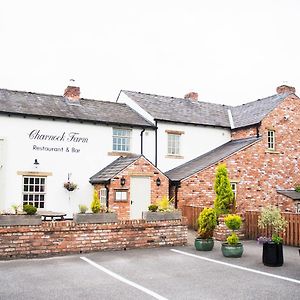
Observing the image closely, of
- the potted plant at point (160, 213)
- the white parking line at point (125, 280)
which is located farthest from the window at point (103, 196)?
the white parking line at point (125, 280)

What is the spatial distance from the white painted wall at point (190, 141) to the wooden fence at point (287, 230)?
8.22 meters

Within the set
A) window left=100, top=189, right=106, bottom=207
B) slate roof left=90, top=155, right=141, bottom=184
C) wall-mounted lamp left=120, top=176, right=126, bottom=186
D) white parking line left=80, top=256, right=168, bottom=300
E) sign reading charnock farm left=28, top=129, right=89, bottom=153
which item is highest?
sign reading charnock farm left=28, top=129, right=89, bottom=153

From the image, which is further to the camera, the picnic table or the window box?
the picnic table

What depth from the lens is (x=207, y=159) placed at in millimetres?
24312

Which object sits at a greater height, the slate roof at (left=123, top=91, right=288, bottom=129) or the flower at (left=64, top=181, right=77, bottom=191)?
the slate roof at (left=123, top=91, right=288, bottom=129)

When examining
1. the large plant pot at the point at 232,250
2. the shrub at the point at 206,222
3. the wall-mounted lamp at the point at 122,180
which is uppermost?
the wall-mounted lamp at the point at 122,180

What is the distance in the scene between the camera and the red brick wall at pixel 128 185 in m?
19.8

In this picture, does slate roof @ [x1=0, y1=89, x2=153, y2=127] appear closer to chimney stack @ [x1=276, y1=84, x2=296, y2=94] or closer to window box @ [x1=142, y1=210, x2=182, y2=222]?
window box @ [x1=142, y1=210, x2=182, y2=222]

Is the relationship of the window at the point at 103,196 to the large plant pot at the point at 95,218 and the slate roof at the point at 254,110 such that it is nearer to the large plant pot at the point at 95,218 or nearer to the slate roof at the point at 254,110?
the large plant pot at the point at 95,218

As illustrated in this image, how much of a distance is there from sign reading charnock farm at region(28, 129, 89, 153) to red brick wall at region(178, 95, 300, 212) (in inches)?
250

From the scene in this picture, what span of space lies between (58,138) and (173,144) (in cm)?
761

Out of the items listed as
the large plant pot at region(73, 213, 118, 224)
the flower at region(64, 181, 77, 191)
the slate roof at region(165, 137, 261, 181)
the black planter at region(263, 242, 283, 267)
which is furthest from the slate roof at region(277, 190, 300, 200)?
the large plant pot at region(73, 213, 118, 224)

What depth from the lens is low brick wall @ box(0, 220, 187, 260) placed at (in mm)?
12250

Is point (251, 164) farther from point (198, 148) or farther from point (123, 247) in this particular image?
point (123, 247)
